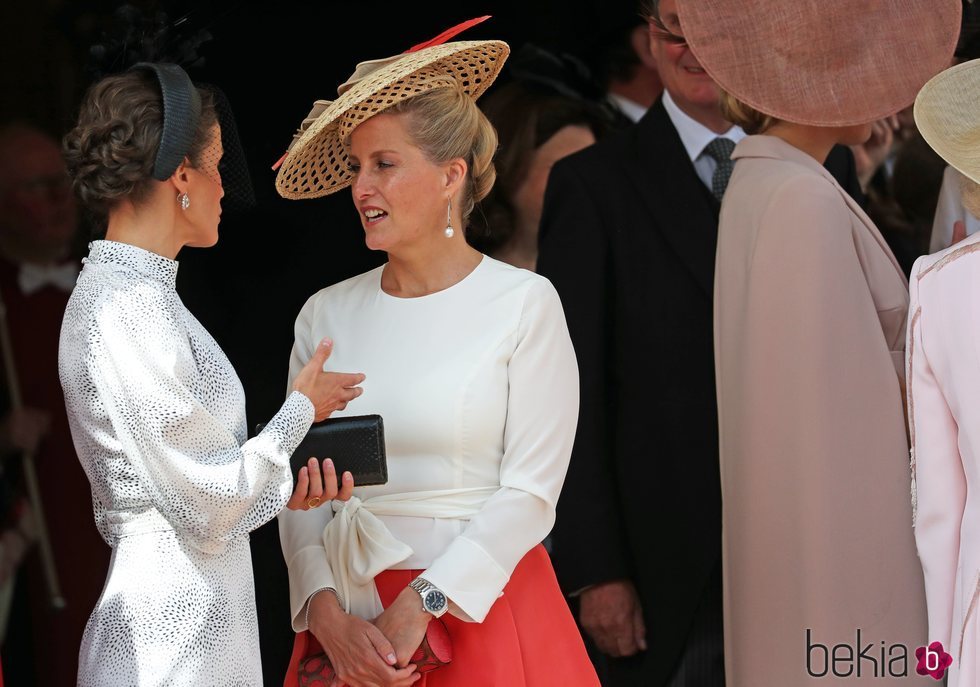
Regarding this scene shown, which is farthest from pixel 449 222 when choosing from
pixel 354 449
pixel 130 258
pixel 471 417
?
pixel 130 258

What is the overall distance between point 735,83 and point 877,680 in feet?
4.59

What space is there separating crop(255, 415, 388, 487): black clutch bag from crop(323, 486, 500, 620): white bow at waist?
224 mm

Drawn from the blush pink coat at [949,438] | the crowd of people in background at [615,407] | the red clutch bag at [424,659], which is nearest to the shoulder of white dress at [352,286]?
the crowd of people in background at [615,407]

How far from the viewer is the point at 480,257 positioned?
10.2 ft

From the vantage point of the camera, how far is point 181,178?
265 cm

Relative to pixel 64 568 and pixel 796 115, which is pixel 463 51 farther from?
pixel 64 568

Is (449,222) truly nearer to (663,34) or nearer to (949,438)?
(663,34)

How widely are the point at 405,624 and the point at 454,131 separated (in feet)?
3.48

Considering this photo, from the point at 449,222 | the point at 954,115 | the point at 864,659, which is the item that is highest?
the point at 954,115

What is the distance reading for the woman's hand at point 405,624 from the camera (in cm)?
272

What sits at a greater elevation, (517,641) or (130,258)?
(130,258)

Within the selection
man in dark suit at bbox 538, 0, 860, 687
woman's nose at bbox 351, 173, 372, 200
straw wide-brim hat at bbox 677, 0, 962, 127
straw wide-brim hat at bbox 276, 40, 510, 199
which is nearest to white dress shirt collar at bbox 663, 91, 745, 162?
man in dark suit at bbox 538, 0, 860, 687

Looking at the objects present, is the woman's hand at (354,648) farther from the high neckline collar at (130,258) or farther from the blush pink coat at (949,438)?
the blush pink coat at (949,438)

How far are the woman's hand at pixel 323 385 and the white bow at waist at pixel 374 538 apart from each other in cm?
27
